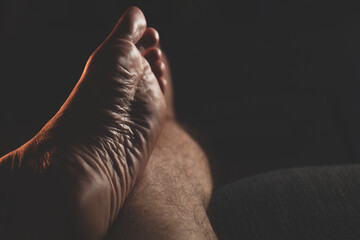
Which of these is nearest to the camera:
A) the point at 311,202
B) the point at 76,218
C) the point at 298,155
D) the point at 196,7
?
the point at 76,218

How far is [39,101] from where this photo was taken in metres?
0.96

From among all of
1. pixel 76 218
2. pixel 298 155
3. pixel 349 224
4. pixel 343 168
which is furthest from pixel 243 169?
pixel 76 218

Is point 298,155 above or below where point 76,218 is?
below

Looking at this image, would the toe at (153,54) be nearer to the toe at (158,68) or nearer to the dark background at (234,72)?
the toe at (158,68)

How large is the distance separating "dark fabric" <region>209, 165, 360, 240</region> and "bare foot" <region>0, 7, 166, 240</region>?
19 cm

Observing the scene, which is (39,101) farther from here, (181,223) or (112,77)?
(181,223)

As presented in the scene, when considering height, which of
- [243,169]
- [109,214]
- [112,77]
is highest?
[112,77]

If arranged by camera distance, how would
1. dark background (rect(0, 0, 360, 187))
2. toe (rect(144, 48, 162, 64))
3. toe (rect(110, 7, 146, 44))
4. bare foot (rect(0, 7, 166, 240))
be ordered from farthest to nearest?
1. dark background (rect(0, 0, 360, 187))
2. toe (rect(144, 48, 162, 64))
3. toe (rect(110, 7, 146, 44))
4. bare foot (rect(0, 7, 166, 240))

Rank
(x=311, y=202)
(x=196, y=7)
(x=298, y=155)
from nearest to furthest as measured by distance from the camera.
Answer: (x=311, y=202), (x=298, y=155), (x=196, y=7)

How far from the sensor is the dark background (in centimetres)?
94

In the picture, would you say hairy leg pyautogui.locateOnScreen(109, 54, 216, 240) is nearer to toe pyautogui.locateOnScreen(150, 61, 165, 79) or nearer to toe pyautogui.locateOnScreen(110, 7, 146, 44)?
toe pyautogui.locateOnScreen(150, 61, 165, 79)

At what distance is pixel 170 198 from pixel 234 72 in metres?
0.64

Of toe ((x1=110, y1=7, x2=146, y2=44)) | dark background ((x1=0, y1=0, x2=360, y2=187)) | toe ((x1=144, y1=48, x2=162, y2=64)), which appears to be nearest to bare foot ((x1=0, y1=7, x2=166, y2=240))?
toe ((x1=110, y1=7, x2=146, y2=44))

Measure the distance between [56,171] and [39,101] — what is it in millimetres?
568
